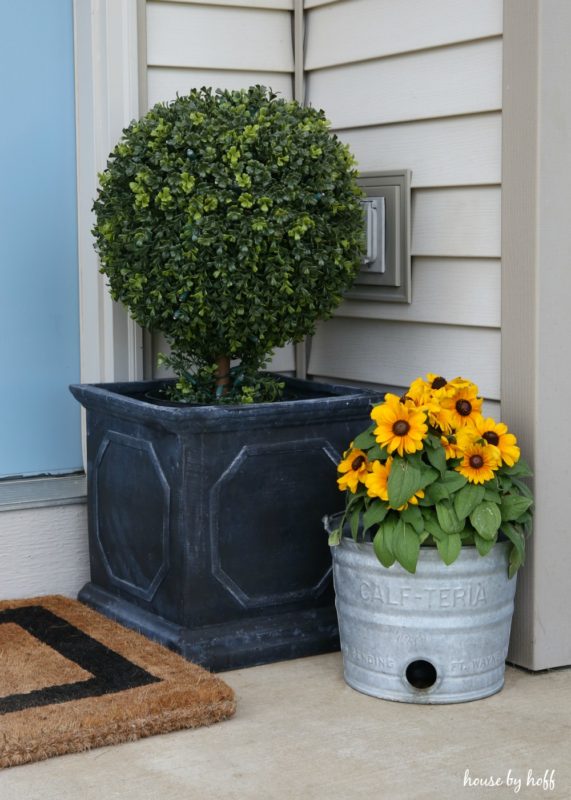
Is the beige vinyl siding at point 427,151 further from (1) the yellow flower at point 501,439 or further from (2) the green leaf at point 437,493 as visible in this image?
(2) the green leaf at point 437,493

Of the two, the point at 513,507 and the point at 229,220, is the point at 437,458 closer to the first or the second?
the point at 513,507

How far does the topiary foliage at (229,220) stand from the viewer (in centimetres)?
265

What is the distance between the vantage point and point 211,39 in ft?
10.7

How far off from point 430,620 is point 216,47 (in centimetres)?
169

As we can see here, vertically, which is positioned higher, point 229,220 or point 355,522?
point 229,220

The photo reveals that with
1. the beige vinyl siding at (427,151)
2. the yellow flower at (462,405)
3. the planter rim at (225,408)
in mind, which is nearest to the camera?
the yellow flower at (462,405)

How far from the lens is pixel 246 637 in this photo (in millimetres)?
2732

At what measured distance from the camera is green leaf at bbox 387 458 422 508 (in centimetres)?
241

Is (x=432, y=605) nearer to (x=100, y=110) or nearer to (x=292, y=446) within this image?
(x=292, y=446)

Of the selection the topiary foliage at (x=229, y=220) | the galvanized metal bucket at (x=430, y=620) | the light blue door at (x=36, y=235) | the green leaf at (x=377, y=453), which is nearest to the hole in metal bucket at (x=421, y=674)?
the galvanized metal bucket at (x=430, y=620)

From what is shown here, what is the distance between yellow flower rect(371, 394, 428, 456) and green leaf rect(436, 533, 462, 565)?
0.63 feet

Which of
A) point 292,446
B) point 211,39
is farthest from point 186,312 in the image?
point 211,39

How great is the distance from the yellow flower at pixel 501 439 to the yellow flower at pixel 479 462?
2cm

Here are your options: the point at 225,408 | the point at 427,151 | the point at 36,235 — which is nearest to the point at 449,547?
the point at 225,408
